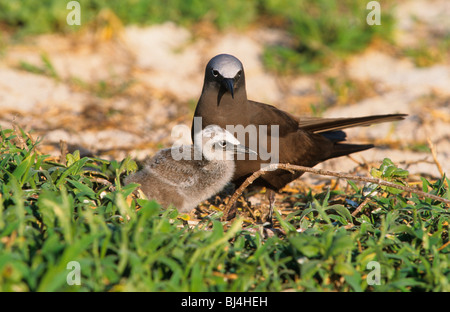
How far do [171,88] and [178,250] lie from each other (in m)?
4.61

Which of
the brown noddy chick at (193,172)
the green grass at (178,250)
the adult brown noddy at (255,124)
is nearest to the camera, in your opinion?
the green grass at (178,250)

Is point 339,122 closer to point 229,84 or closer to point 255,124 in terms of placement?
point 255,124

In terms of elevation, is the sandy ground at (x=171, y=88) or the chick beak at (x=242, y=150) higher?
the sandy ground at (x=171, y=88)

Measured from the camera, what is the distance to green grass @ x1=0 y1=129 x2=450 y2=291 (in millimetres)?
2438

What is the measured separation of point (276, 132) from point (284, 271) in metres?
1.74

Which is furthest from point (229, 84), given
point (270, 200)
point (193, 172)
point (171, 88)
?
point (171, 88)

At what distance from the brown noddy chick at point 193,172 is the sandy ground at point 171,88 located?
1283 millimetres

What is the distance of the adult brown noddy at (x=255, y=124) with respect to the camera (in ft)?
12.8

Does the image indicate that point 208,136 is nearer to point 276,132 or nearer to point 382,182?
point 276,132

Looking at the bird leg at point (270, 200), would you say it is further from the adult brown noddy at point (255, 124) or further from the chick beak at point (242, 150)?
the chick beak at point (242, 150)

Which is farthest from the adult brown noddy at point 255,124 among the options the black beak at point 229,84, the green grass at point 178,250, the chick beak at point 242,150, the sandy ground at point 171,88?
the green grass at point 178,250

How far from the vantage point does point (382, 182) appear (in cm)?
325

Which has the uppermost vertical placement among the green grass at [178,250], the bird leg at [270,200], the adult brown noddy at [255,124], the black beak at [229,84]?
the black beak at [229,84]

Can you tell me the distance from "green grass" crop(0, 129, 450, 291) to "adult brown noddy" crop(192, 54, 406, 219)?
0.83 meters
